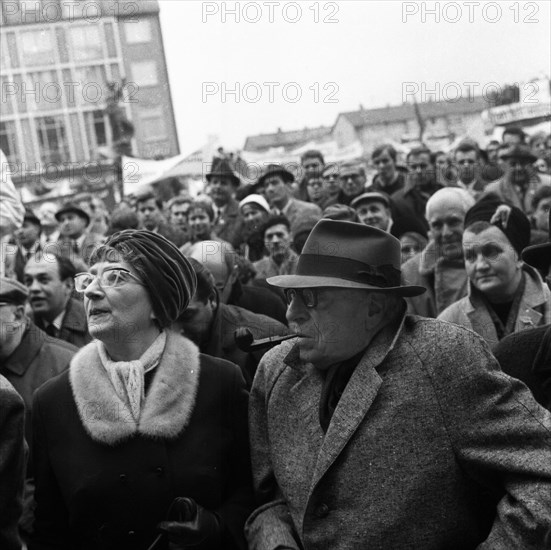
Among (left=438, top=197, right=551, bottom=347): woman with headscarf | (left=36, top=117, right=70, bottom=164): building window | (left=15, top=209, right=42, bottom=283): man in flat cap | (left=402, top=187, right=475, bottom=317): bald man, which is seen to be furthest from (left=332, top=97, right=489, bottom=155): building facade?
(left=438, top=197, right=551, bottom=347): woman with headscarf

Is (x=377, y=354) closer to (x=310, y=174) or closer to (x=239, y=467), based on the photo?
(x=239, y=467)

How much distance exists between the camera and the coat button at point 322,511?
3064mm

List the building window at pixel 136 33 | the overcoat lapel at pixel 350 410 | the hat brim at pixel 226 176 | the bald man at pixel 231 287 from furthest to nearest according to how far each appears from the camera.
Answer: the building window at pixel 136 33
the hat brim at pixel 226 176
the bald man at pixel 231 287
the overcoat lapel at pixel 350 410

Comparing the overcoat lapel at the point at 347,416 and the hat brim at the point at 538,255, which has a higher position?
the hat brim at the point at 538,255

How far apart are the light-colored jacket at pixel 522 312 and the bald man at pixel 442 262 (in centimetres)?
73

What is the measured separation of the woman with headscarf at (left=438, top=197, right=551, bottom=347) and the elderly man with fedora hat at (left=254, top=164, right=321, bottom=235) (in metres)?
3.74

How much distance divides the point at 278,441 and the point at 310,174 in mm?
8121

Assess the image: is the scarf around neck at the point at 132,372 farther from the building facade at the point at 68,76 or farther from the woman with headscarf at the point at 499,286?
the building facade at the point at 68,76

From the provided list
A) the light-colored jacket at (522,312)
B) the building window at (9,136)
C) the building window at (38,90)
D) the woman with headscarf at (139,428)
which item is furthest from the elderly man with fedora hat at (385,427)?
the building window at (9,136)

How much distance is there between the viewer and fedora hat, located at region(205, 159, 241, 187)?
10230 mm

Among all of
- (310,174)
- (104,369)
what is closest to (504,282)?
(104,369)

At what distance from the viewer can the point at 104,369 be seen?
3566 mm

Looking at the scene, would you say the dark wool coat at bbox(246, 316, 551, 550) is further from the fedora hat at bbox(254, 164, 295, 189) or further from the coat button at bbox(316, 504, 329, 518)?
the fedora hat at bbox(254, 164, 295, 189)

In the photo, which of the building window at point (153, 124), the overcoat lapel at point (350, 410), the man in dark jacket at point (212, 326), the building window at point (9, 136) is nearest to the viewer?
the overcoat lapel at point (350, 410)
